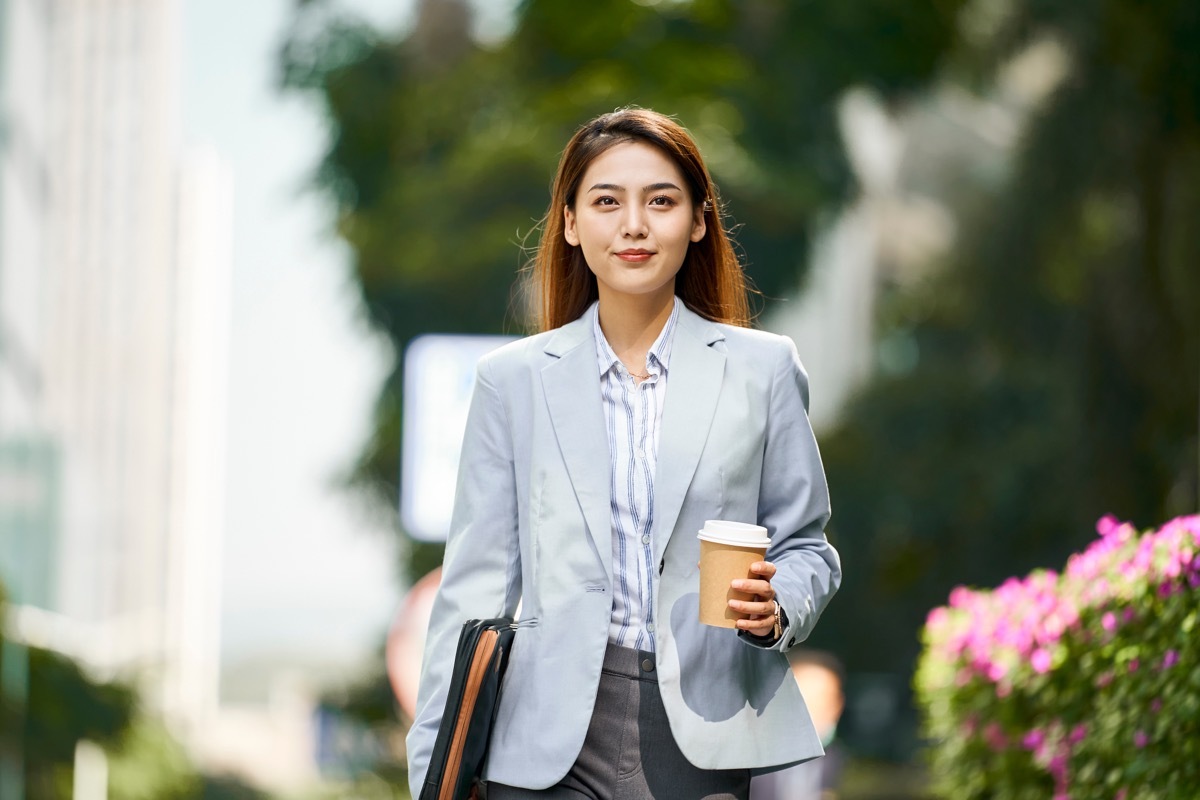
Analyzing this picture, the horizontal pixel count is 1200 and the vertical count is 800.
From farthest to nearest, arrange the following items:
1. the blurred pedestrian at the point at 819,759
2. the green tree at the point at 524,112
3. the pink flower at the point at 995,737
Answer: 1. the green tree at the point at 524,112
2. the blurred pedestrian at the point at 819,759
3. the pink flower at the point at 995,737

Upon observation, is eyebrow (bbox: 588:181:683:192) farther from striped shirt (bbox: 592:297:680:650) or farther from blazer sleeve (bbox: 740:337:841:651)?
blazer sleeve (bbox: 740:337:841:651)

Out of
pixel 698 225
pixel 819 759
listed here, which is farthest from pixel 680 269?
Result: pixel 819 759

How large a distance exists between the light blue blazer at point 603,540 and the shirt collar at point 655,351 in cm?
2

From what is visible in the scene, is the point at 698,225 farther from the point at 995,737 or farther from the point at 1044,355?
the point at 1044,355

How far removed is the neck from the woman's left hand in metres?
0.48

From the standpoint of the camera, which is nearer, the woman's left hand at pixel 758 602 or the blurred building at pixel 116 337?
the woman's left hand at pixel 758 602

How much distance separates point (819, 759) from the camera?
496cm

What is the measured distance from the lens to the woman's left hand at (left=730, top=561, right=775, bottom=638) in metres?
2.04

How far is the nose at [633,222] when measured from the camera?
2344 millimetres

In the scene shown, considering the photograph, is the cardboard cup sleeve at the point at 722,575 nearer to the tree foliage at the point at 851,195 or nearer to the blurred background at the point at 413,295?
the tree foliage at the point at 851,195

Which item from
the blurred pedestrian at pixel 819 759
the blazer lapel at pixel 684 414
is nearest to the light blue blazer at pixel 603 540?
the blazer lapel at pixel 684 414

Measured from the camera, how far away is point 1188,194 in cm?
927

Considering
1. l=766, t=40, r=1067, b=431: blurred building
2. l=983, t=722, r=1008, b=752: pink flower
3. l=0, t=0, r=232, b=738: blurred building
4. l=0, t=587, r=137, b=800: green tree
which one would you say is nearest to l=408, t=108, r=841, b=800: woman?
l=983, t=722, r=1008, b=752: pink flower

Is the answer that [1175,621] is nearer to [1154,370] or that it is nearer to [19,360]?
[1154,370]
